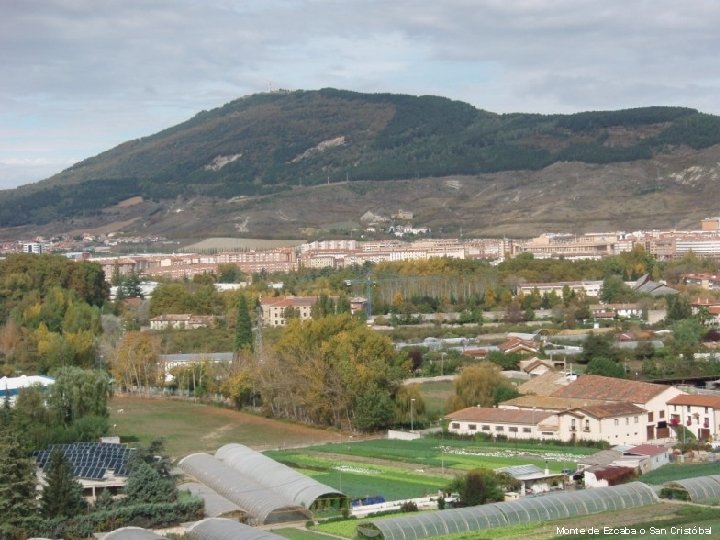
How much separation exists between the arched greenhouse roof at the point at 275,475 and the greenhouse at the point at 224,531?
7.53 ft

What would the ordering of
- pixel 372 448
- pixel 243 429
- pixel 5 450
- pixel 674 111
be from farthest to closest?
pixel 674 111, pixel 243 429, pixel 372 448, pixel 5 450

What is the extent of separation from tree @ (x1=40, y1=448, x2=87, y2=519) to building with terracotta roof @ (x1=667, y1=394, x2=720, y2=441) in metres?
13.3

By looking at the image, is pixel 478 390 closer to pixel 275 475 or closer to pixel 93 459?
pixel 275 475

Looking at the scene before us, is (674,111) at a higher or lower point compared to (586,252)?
higher

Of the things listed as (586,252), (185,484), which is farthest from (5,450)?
(586,252)

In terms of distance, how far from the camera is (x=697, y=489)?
21188mm

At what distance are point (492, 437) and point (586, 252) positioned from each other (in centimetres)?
7017

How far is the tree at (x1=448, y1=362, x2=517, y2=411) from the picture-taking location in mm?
32750

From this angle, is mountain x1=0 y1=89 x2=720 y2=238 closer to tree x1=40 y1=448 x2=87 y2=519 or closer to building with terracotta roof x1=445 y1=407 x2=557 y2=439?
building with terracotta roof x1=445 y1=407 x2=557 y2=439

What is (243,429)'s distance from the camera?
32.8 meters

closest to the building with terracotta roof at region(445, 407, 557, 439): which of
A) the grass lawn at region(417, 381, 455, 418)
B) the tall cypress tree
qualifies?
the grass lawn at region(417, 381, 455, 418)

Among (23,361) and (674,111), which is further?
(674,111)

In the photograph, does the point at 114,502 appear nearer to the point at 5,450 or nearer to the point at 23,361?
the point at 5,450

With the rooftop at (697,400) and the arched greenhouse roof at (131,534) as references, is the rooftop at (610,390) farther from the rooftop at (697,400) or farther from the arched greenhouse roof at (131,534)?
the arched greenhouse roof at (131,534)
